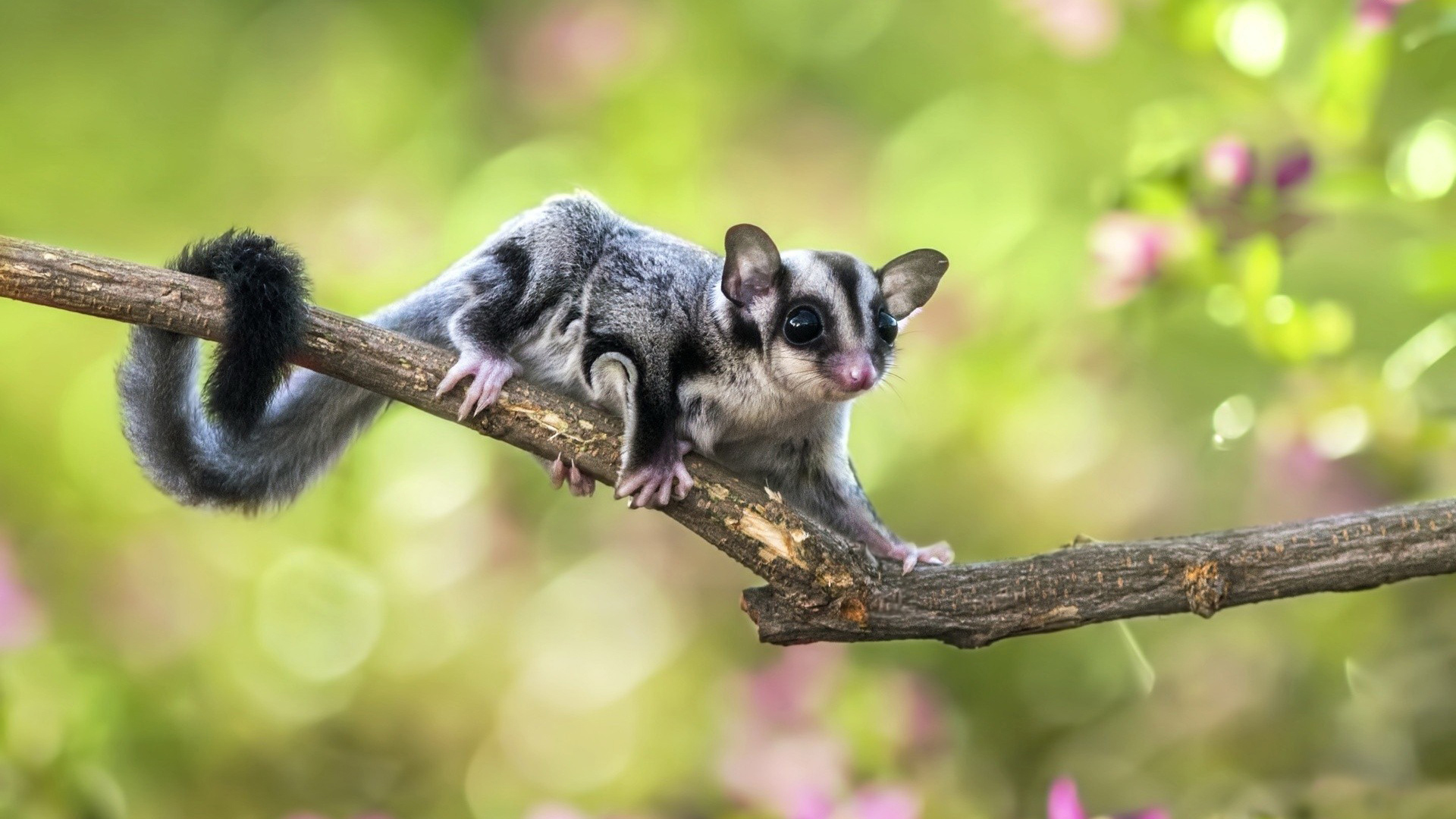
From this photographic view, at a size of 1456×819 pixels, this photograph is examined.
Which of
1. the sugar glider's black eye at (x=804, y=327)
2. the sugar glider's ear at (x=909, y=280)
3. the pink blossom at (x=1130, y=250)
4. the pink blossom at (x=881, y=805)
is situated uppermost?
the pink blossom at (x=1130, y=250)

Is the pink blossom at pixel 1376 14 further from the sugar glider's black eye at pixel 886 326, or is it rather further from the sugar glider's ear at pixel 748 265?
the sugar glider's ear at pixel 748 265

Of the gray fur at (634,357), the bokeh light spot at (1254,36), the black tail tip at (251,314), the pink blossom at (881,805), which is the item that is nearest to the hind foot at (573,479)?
the gray fur at (634,357)

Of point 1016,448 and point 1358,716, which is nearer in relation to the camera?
point 1358,716

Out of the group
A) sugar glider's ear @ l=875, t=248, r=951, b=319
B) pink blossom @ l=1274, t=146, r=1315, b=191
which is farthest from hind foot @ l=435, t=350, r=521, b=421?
pink blossom @ l=1274, t=146, r=1315, b=191

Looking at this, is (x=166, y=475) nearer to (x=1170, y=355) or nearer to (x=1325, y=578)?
(x=1325, y=578)

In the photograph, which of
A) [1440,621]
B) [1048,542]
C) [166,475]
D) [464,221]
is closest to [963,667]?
[1048,542]

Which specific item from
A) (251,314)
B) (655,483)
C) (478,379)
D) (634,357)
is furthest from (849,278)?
(251,314)
